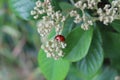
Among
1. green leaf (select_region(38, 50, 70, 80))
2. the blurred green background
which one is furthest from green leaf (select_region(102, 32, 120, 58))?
the blurred green background

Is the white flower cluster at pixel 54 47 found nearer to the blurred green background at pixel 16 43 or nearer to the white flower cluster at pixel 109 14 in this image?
the white flower cluster at pixel 109 14

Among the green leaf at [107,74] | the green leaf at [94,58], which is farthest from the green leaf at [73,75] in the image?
the green leaf at [94,58]

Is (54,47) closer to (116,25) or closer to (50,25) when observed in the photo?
(50,25)

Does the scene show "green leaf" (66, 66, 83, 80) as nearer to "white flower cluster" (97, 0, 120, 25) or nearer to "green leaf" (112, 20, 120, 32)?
"green leaf" (112, 20, 120, 32)

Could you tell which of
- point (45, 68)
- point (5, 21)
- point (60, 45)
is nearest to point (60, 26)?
point (60, 45)

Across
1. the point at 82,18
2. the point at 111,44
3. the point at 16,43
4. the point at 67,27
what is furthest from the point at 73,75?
the point at 16,43

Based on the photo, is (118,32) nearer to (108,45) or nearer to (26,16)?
(108,45)
